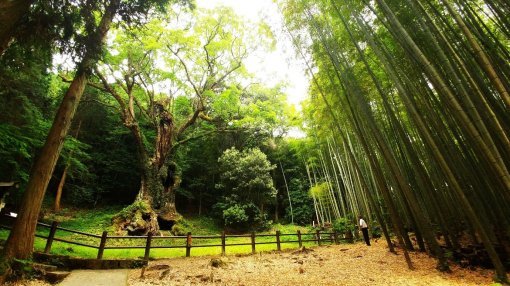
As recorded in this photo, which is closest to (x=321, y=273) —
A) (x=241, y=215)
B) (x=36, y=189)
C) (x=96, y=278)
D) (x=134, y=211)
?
(x=96, y=278)

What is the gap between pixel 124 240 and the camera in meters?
9.48

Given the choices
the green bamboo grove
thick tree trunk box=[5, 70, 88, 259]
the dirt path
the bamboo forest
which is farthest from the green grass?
the green bamboo grove

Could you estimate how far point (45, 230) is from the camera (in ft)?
33.2

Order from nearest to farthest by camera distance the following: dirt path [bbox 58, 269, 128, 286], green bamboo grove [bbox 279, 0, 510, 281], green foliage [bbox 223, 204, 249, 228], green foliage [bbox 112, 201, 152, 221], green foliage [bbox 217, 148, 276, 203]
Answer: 1. green bamboo grove [bbox 279, 0, 510, 281]
2. dirt path [bbox 58, 269, 128, 286]
3. green foliage [bbox 112, 201, 152, 221]
4. green foliage [bbox 223, 204, 249, 228]
5. green foliage [bbox 217, 148, 276, 203]

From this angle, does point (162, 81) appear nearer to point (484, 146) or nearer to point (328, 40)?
point (328, 40)

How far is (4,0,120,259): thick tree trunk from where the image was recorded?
4184 mm

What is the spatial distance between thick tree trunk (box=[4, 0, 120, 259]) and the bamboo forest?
0.02m

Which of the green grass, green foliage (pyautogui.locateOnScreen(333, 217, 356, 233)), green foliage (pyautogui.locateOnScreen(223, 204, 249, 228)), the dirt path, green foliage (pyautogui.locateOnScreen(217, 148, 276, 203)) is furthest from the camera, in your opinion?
green foliage (pyautogui.locateOnScreen(217, 148, 276, 203))

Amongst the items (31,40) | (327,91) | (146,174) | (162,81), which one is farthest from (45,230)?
(327,91)

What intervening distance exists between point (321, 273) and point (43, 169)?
513 centimetres

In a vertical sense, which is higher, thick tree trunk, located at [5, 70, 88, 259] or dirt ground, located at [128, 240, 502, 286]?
thick tree trunk, located at [5, 70, 88, 259]

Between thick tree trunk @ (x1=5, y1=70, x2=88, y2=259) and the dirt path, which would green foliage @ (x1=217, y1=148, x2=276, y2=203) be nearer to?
the dirt path

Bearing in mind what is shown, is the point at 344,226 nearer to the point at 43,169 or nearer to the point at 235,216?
the point at 235,216

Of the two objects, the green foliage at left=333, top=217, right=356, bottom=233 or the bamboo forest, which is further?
the green foliage at left=333, top=217, right=356, bottom=233
